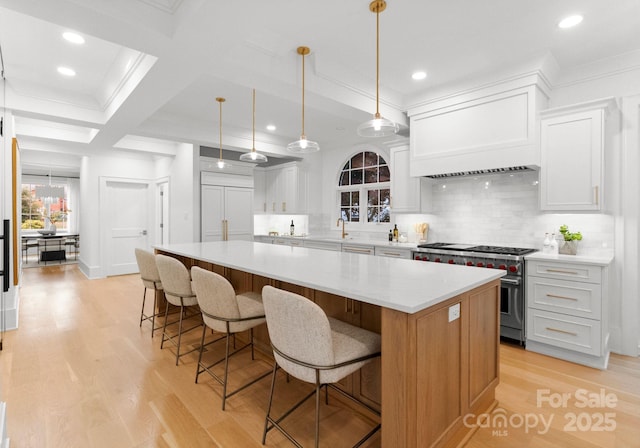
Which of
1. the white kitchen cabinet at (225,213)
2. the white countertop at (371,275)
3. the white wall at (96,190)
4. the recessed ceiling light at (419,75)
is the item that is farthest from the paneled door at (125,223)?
the recessed ceiling light at (419,75)

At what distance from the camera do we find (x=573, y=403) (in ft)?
7.39

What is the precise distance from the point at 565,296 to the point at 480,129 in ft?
6.01

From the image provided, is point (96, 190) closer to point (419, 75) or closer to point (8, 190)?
point (8, 190)

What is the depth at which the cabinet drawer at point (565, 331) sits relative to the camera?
2.78 metres

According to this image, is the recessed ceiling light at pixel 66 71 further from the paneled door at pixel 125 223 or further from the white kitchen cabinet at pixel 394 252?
the white kitchen cabinet at pixel 394 252

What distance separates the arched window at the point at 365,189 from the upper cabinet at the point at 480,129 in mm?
1507

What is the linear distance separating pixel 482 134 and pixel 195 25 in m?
2.93

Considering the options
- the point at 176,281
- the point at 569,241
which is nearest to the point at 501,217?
the point at 569,241

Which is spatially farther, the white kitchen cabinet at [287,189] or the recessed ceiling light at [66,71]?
the white kitchen cabinet at [287,189]

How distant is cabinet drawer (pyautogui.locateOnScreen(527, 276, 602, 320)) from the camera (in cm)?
280

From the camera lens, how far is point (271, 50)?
2820 millimetres

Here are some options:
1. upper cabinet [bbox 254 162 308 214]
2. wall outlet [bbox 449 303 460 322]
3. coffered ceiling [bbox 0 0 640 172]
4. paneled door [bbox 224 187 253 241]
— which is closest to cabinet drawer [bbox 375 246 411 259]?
coffered ceiling [bbox 0 0 640 172]

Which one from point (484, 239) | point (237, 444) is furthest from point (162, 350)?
point (484, 239)

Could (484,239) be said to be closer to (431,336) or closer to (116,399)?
(431,336)
